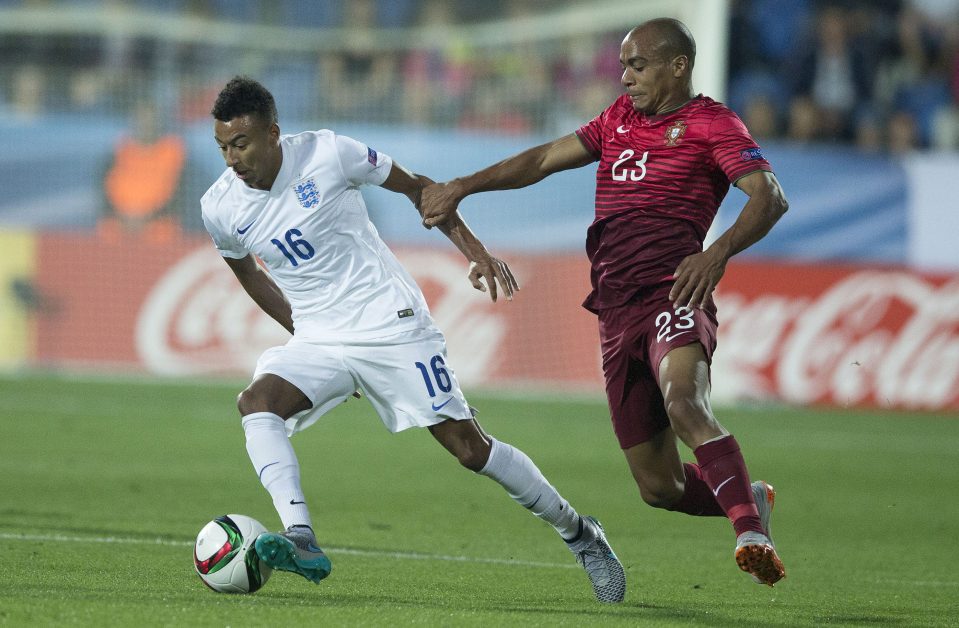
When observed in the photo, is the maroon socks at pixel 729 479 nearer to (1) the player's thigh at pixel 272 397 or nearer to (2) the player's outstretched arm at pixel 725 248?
(2) the player's outstretched arm at pixel 725 248

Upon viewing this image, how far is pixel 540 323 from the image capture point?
17016mm

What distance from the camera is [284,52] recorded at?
63.5 ft

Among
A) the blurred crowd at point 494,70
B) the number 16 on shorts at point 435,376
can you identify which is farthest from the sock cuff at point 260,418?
the blurred crowd at point 494,70

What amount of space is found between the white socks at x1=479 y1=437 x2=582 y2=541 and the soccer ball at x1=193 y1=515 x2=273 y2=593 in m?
0.98

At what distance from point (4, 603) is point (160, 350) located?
1224 centimetres

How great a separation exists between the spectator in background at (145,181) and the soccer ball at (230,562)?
12.6m

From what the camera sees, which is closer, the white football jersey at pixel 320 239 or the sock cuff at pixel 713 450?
the sock cuff at pixel 713 450

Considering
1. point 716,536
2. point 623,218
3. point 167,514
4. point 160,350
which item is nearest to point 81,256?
point 160,350

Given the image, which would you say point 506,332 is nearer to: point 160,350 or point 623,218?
point 160,350

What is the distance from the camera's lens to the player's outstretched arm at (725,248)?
17.6ft

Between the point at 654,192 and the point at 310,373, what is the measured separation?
1539 millimetres


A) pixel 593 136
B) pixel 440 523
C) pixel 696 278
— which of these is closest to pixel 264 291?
pixel 593 136

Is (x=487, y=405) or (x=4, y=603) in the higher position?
(x=4, y=603)

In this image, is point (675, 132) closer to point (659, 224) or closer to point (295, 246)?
point (659, 224)
